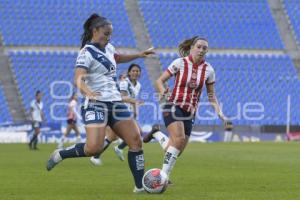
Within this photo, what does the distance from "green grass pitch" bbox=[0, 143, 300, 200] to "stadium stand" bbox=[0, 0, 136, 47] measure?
60.0 feet

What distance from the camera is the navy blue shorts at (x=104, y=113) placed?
9.20 m

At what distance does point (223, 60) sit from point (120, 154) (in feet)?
67.8

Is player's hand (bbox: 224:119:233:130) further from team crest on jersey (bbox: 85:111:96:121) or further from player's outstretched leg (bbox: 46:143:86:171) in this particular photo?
player's outstretched leg (bbox: 46:143:86:171)

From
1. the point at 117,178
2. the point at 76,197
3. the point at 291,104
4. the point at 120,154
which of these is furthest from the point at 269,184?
the point at 291,104

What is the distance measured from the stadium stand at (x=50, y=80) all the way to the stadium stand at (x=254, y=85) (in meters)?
3.12

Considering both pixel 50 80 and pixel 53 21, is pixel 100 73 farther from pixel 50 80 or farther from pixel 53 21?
pixel 53 21

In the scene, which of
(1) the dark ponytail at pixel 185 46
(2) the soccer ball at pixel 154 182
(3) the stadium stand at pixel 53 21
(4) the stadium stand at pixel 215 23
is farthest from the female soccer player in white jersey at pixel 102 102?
(4) the stadium stand at pixel 215 23

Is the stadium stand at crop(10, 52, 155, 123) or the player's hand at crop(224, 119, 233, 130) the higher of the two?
the player's hand at crop(224, 119, 233, 130)

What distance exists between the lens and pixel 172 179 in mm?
11758

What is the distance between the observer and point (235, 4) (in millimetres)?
39062

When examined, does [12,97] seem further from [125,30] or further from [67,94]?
[125,30]

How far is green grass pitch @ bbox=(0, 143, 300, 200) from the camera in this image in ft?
29.8

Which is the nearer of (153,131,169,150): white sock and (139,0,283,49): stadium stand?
(153,131,169,150): white sock

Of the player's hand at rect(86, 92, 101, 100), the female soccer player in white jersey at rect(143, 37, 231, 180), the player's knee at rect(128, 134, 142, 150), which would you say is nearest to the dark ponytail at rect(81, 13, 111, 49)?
the player's hand at rect(86, 92, 101, 100)
